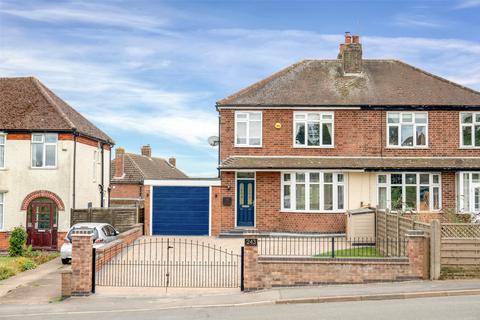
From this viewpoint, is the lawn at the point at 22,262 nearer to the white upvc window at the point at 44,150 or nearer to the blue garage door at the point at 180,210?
the white upvc window at the point at 44,150

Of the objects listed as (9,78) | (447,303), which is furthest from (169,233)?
(447,303)

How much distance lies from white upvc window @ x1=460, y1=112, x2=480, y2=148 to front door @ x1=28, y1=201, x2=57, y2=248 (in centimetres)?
1993

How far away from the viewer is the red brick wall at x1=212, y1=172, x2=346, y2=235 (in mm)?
26922

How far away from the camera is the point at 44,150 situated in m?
27.8

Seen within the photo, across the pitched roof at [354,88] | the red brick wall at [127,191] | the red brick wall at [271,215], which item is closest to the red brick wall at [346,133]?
the pitched roof at [354,88]

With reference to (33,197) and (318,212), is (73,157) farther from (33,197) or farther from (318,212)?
(318,212)

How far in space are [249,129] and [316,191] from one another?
4.38 metres

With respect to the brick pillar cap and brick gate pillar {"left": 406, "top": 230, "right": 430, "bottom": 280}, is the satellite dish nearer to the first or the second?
the brick pillar cap

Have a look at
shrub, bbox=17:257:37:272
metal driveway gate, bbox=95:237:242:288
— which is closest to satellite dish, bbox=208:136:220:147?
metal driveway gate, bbox=95:237:242:288

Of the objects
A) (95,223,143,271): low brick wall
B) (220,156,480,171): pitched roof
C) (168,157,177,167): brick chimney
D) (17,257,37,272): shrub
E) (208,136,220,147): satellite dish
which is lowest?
(17,257,37,272): shrub

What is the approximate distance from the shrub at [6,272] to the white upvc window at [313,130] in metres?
13.9

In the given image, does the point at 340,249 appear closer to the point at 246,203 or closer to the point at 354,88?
the point at 246,203

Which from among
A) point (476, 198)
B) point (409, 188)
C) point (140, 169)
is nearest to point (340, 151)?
point (409, 188)

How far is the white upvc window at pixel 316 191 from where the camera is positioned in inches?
1063
